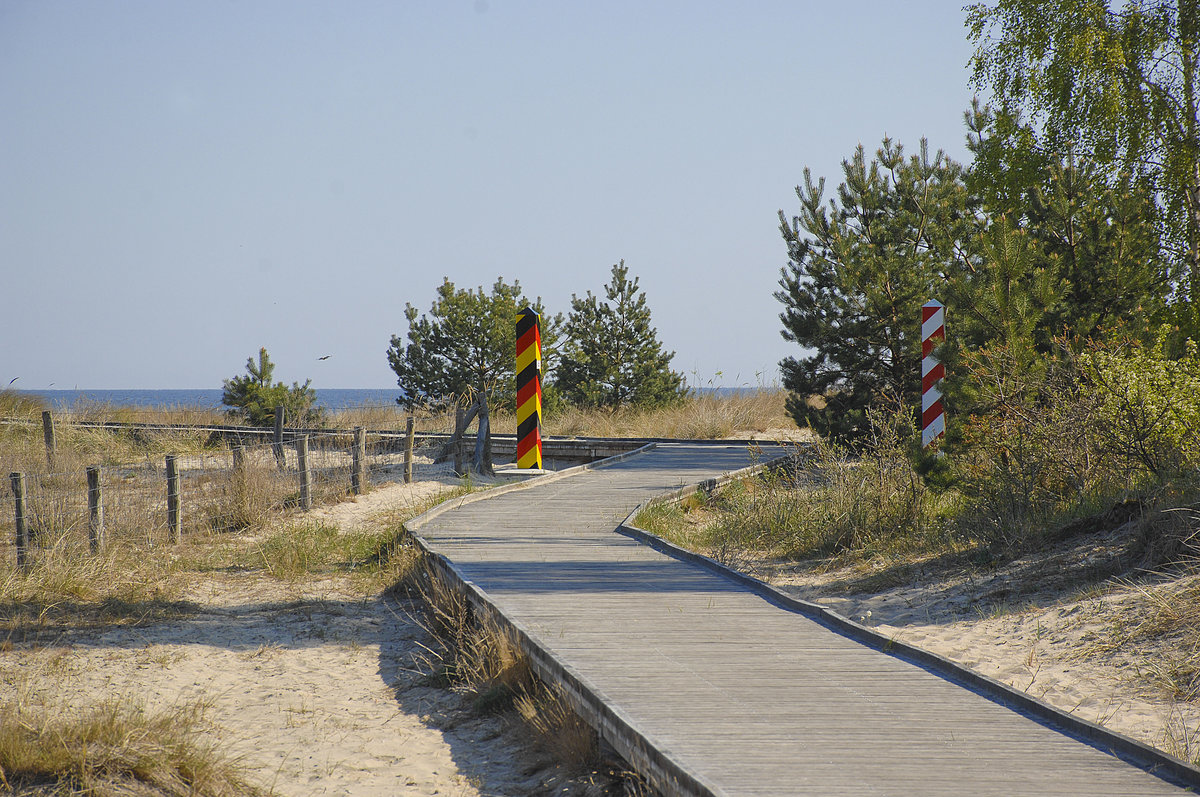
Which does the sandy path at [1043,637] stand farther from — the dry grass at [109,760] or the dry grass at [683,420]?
the dry grass at [683,420]

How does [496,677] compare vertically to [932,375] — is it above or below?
below

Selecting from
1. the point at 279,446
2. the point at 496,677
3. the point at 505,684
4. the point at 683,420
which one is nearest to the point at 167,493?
the point at 279,446

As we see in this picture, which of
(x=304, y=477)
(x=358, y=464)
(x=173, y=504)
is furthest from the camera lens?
(x=358, y=464)

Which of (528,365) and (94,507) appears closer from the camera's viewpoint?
(94,507)

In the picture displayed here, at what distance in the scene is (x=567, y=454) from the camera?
18.2 metres

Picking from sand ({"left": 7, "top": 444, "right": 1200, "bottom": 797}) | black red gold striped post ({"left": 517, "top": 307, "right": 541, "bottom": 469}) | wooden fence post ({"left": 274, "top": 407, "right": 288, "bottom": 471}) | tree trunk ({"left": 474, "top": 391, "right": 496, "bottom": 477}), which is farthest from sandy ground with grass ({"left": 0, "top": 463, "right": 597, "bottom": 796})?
tree trunk ({"left": 474, "top": 391, "right": 496, "bottom": 477})

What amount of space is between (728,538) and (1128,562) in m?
3.92

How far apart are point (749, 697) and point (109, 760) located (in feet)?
9.44

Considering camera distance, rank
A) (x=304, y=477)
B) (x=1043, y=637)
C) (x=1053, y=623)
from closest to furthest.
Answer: (x=1043, y=637) < (x=1053, y=623) < (x=304, y=477)

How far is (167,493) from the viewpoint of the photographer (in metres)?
10.3

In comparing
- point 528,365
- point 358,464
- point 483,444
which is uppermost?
point 528,365

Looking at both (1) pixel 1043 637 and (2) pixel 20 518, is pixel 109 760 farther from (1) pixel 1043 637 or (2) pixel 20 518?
(2) pixel 20 518

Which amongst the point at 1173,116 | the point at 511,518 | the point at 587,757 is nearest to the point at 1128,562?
the point at 587,757

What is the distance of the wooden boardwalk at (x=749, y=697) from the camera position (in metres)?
3.28
